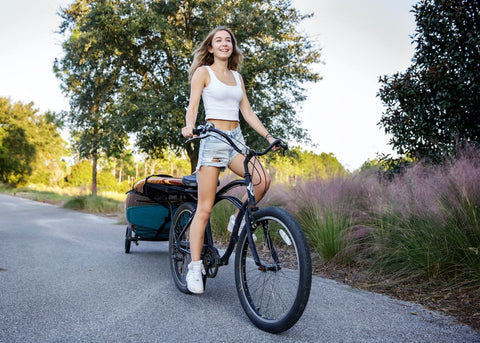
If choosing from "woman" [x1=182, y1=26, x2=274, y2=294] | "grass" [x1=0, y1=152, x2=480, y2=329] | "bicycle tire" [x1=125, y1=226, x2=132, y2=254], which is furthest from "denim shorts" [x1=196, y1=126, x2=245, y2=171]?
"bicycle tire" [x1=125, y1=226, x2=132, y2=254]

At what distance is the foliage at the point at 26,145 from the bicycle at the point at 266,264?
42709mm

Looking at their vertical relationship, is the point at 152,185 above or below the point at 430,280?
above

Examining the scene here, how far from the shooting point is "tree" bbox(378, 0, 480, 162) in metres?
5.91

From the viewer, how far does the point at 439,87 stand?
6.21m

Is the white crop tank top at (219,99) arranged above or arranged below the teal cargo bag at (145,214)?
above

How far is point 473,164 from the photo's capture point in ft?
13.8

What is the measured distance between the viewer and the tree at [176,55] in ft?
45.2

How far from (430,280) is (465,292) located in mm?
312

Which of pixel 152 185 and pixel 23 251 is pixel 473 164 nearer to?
pixel 152 185

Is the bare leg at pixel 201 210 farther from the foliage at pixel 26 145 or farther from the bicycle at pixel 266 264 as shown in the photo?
the foliage at pixel 26 145

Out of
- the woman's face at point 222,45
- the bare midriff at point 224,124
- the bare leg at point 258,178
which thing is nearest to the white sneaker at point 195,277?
the bare leg at point 258,178

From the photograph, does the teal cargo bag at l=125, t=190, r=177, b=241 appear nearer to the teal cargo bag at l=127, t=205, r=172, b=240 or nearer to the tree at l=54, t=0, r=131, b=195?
the teal cargo bag at l=127, t=205, r=172, b=240

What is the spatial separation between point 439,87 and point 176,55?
9.68 m

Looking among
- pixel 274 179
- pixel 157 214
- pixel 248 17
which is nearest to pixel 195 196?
pixel 157 214
